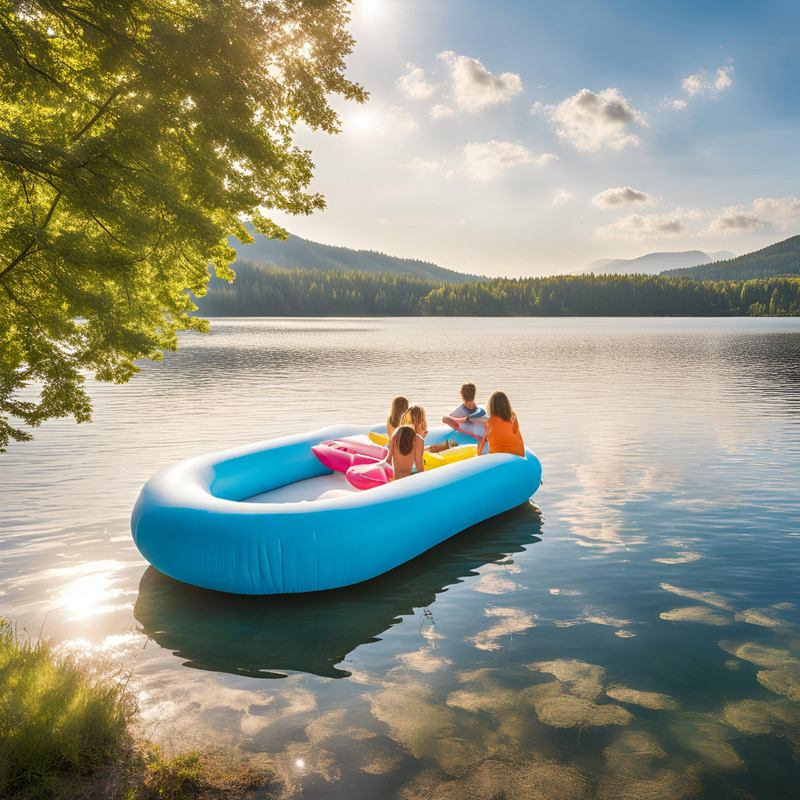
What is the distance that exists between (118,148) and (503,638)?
4.67 m

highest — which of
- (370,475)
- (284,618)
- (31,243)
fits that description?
(31,243)

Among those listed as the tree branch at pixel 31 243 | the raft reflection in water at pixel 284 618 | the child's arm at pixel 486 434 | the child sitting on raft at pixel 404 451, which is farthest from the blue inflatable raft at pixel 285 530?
the tree branch at pixel 31 243

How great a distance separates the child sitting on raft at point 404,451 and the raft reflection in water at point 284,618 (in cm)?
112

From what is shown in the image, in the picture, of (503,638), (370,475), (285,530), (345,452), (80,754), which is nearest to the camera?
(80,754)

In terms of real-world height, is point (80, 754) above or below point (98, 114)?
below

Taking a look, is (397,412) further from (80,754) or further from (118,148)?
(80,754)

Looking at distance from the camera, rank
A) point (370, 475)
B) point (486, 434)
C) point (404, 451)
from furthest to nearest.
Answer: point (486, 434)
point (370, 475)
point (404, 451)

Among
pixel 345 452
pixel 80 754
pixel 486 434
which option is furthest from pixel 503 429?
pixel 80 754

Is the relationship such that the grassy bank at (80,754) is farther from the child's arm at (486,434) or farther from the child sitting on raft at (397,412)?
the child's arm at (486,434)

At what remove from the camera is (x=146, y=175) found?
4219 mm

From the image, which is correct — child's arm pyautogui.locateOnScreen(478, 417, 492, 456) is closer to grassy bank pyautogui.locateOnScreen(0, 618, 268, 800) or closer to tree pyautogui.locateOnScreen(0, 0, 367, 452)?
tree pyautogui.locateOnScreen(0, 0, 367, 452)

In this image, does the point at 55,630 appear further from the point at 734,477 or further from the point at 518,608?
the point at 734,477

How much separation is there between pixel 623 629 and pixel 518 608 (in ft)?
2.95

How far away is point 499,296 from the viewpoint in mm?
148000
